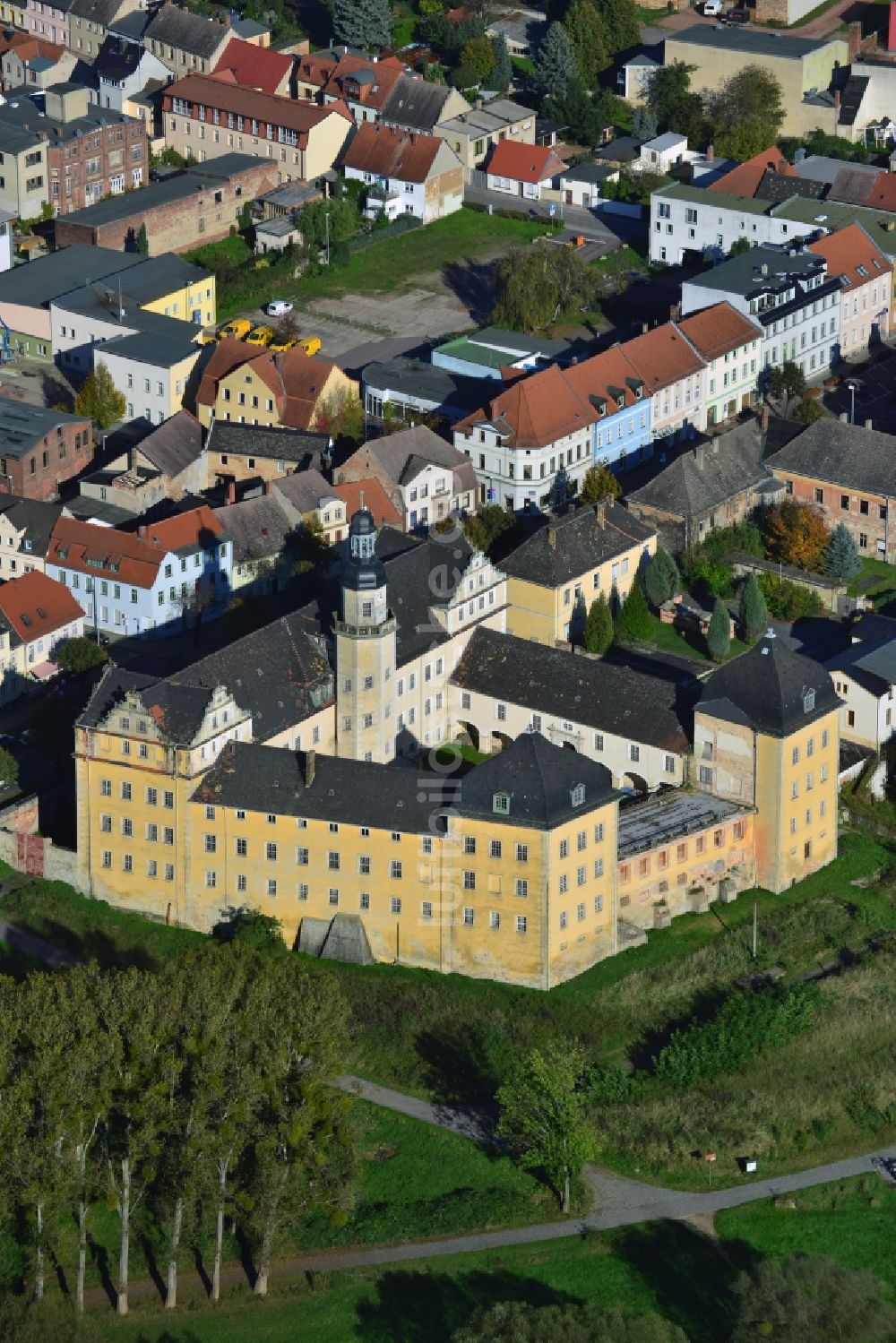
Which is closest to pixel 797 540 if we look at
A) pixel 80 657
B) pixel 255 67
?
pixel 80 657

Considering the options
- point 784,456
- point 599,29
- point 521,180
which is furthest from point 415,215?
point 784,456

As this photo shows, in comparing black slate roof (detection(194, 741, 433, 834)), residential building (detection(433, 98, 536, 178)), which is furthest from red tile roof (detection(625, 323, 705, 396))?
black slate roof (detection(194, 741, 433, 834))

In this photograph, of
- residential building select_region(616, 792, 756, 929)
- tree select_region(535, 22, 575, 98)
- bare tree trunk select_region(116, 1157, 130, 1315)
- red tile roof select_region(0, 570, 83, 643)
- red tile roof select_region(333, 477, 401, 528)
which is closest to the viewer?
bare tree trunk select_region(116, 1157, 130, 1315)

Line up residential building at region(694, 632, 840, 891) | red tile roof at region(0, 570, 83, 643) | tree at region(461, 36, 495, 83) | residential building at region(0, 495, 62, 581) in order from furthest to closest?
tree at region(461, 36, 495, 83) < residential building at region(0, 495, 62, 581) < red tile roof at region(0, 570, 83, 643) < residential building at region(694, 632, 840, 891)

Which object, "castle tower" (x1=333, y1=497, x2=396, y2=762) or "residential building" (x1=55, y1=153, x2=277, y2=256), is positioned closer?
"castle tower" (x1=333, y1=497, x2=396, y2=762)

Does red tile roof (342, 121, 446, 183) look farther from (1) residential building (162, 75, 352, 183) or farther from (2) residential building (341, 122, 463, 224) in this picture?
(1) residential building (162, 75, 352, 183)

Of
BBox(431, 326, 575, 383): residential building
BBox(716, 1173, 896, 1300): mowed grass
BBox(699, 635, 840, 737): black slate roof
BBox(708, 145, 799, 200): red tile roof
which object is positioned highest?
BBox(699, 635, 840, 737): black slate roof

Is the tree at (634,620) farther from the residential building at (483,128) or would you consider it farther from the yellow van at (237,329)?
the residential building at (483,128)
